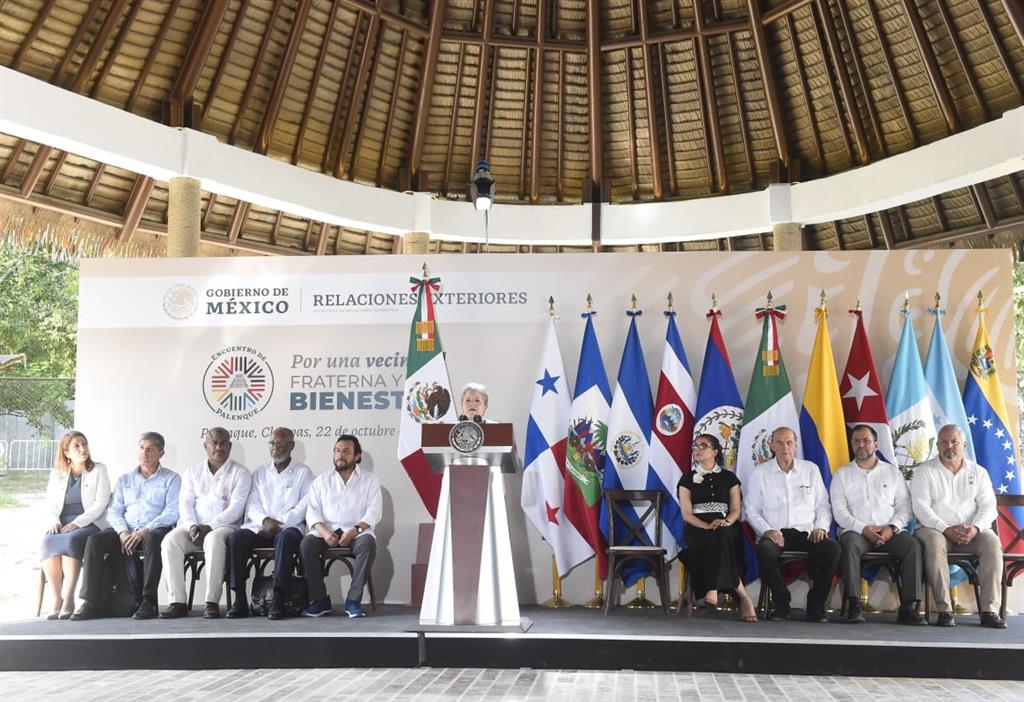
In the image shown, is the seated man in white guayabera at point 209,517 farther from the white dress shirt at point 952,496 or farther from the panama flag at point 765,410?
the white dress shirt at point 952,496

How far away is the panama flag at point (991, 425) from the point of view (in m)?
6.36

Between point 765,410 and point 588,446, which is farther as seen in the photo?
point 588,446

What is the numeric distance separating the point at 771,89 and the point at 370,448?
19.1 ft

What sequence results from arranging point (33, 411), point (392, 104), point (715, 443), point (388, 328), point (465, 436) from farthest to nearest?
point (33, 411) < point (392, 104) < point (388, 328) < point (715, 443) < point (465, 436)

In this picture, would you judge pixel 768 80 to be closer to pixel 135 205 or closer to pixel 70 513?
pixel 135 205

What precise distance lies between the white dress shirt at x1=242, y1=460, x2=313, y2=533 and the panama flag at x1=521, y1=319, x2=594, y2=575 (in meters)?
1.38

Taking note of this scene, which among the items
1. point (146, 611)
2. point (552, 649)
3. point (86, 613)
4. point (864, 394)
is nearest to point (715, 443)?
point (864, 394)

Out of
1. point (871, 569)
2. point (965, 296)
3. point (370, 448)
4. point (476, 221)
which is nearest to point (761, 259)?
point (965, 296)

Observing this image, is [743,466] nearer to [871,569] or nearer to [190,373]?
[871,569]

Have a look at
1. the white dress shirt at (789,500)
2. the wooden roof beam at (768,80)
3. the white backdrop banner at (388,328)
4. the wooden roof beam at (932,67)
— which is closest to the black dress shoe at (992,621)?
the white dress shirt at (789,500)

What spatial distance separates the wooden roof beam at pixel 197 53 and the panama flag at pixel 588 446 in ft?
14.7

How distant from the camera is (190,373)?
23.5 feet

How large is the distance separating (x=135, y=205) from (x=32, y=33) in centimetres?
194

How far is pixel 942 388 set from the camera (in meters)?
6.52
